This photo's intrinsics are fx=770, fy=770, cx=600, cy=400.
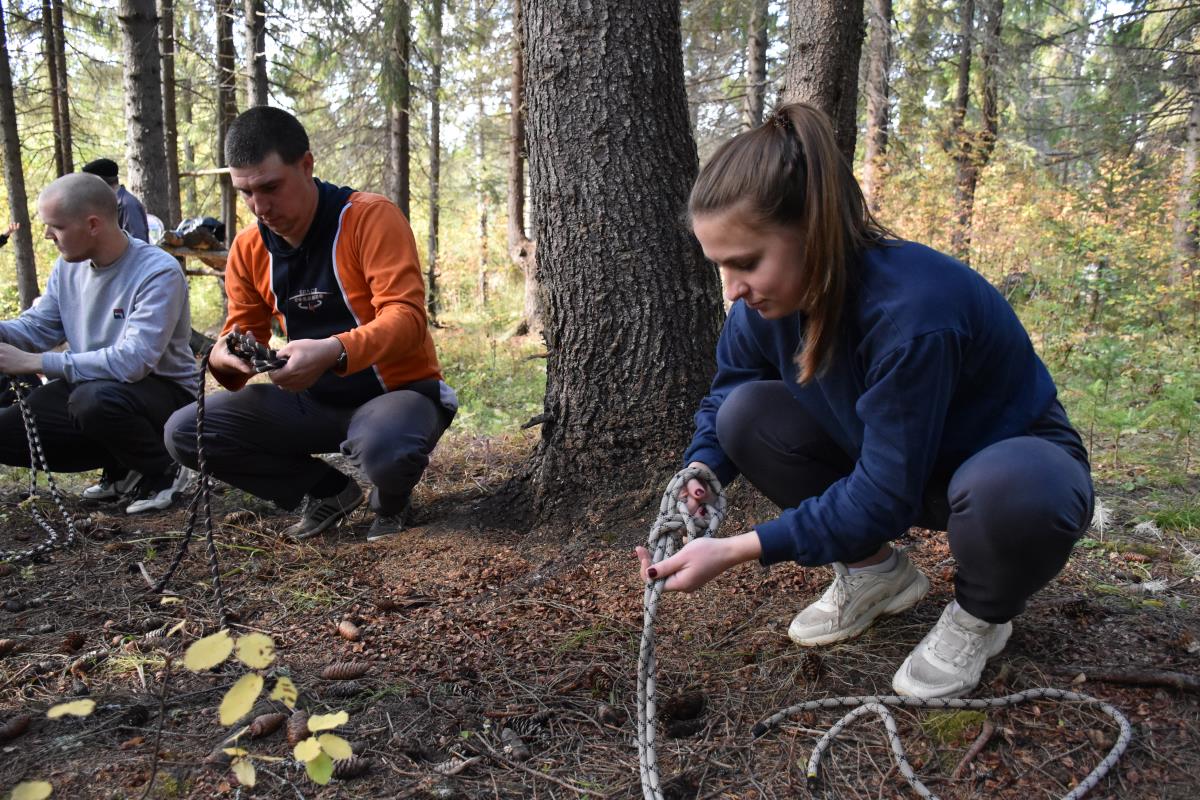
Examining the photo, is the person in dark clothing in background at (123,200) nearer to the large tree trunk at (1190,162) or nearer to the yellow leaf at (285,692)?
the yellow leaf at (285,692)

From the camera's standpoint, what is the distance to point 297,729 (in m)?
1.69

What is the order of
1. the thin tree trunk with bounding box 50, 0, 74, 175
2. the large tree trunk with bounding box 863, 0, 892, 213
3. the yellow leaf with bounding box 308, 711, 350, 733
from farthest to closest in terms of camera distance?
the large tree trunk with bounding box 863, 0, 892, 213 < the thin tree trunk with bounding box 50, 0, 74, 175 < the yellow leaf with bounding box 308, 711, 350, 733

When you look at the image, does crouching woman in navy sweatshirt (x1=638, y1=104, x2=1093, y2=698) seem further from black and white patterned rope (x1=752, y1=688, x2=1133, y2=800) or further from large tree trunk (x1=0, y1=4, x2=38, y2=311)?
large tree trunk (x1=0, y1=4, x2=38, y2=311)

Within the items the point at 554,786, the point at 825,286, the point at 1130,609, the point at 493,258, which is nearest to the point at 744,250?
the point at 825,286

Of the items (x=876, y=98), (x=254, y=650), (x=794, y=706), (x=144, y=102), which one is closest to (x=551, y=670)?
(x=794, y=706)

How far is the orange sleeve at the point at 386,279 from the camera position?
277 cm

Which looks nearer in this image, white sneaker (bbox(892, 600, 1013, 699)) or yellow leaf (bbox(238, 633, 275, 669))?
yellow leaf (bbox(238, 633, 275, 669))

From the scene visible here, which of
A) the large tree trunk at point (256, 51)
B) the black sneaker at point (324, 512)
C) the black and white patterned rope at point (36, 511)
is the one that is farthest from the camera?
the large tree trunk at point (256, 51)

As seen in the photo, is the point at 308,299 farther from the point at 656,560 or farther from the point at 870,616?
the point at 870,616

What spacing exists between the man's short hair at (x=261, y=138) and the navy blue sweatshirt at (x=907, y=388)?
78.5 inches

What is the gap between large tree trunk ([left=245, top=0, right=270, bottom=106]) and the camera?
28.6ft

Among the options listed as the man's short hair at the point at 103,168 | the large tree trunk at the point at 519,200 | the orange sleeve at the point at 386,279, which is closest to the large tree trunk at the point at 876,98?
the large tree trunk at the point at 519,200

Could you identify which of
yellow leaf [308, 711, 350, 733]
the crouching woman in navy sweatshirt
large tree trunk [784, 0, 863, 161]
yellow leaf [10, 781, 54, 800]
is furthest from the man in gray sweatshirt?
large tree trunk [784, 0, 863, 161]

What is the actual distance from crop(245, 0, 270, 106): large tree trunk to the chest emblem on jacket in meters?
6.96
